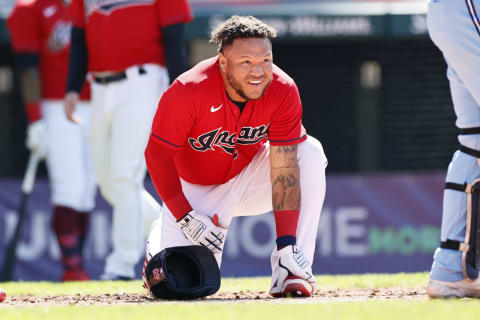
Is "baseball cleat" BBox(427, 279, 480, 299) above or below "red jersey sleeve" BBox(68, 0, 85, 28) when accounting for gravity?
below

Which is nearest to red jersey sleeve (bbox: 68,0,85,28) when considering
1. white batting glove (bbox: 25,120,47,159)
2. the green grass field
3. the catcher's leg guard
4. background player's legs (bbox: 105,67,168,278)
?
background player's legs (bbox: 105,67,168,278)

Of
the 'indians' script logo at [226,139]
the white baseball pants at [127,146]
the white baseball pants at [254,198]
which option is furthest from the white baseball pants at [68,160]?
the 'indians' script logo at [226,139]

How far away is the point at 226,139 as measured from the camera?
4801mm

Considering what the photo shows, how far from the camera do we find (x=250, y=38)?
14.9ft

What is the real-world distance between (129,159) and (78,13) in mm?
988

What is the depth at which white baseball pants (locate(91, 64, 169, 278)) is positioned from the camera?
6.13 metres

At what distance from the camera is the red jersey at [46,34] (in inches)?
288

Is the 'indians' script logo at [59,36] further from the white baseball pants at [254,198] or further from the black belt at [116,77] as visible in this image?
the white baseball pants at [254,198]

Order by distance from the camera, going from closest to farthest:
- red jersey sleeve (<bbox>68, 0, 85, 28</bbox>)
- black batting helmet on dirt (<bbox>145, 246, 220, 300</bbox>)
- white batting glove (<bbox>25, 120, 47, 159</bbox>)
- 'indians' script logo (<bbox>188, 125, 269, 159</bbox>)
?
black batting helmet on dirt (<bbox>145, 246, 220, 300</bbox>) → 'indians' script logo (<bbox>188, 125, 269, 159</bbox>) → red jersey sleeve (<bbox>68, 0, 85, 28</bbox>) → white batting glove (<bbox>25, 120, 47, 159</bbox>)

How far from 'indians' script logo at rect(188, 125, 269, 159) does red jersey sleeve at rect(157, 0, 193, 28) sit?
1.48m

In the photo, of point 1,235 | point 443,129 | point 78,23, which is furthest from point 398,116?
point 78,23

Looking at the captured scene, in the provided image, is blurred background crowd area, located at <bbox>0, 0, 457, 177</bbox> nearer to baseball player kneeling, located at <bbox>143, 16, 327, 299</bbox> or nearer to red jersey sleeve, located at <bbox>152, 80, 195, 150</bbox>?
baseball player kneeling, located at <bbox>143, 16, 327, 299</bbox>

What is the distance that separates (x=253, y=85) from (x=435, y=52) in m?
6.32

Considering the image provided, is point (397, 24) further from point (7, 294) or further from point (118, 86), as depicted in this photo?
point (7, 294)
